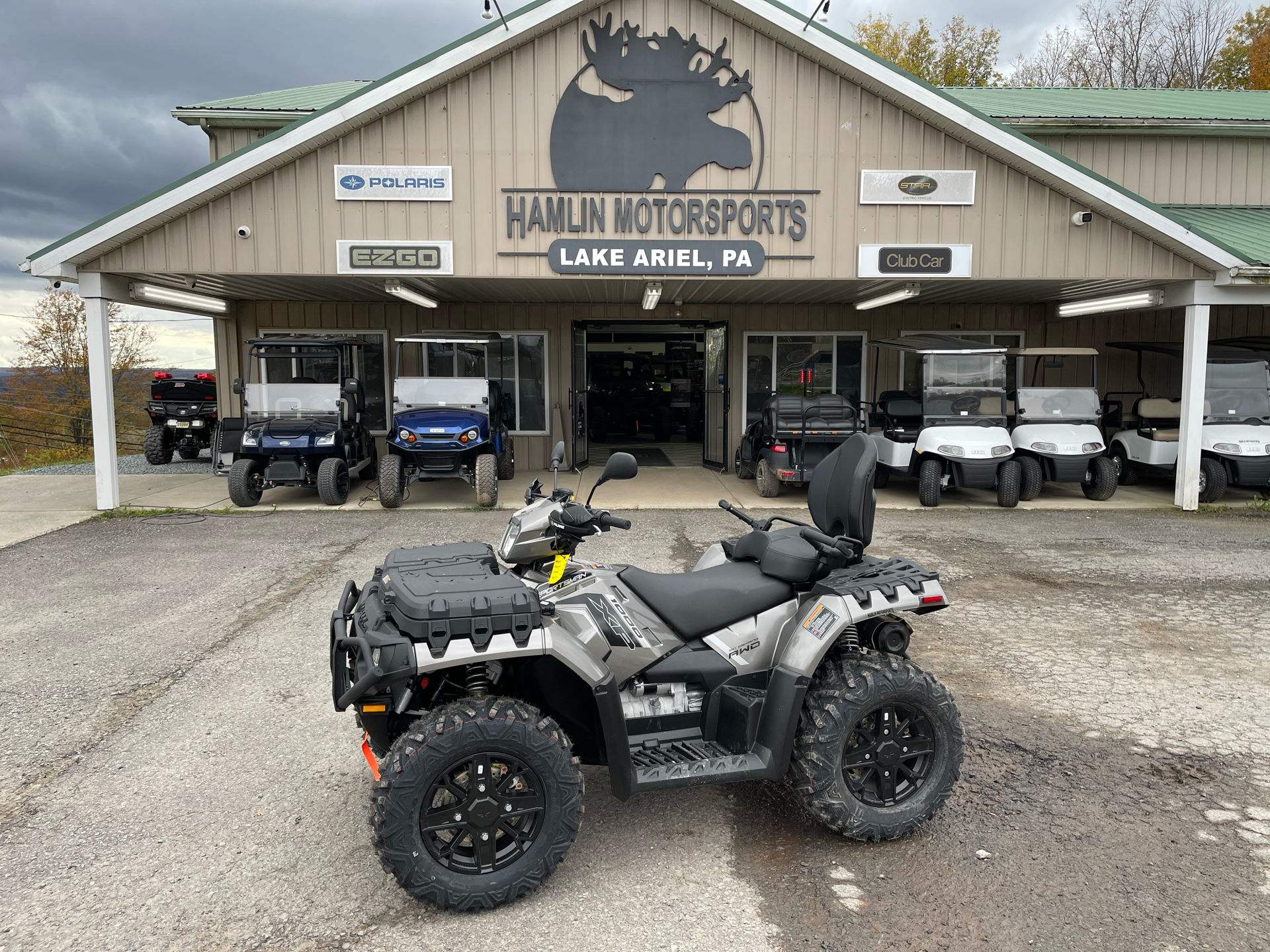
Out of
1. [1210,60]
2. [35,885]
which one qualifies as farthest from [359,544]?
[1210,60]

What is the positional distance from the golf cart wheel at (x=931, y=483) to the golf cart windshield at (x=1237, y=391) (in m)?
3.76

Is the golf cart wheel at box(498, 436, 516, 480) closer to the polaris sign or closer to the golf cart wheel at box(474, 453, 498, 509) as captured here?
the golf cart wheel at box(474, 453, 498, 509)

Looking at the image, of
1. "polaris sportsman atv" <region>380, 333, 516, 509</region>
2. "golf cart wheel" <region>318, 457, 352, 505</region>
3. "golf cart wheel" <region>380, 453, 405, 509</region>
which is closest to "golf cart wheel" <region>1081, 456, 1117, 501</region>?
"polaris sportsman atv" <region>380, 333, 516, 509</region>

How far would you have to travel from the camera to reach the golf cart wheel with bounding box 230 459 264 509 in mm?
10031

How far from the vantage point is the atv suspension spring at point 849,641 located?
124 inches

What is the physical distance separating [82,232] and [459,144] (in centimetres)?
422

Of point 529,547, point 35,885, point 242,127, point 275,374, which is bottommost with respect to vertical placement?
point 35,885

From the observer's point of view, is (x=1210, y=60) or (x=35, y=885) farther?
(x=1210, y=60)

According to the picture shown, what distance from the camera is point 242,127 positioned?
44.9 ft

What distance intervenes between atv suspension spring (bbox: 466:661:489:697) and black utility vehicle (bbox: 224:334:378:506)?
8086 millimetres

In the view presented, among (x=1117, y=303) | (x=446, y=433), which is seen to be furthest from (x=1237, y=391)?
(x=446, y=433)

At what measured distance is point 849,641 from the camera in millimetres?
3209

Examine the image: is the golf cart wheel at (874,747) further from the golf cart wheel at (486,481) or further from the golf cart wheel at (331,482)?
the golf cart wheel at (331,482)

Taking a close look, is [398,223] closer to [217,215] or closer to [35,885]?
[217,215]
